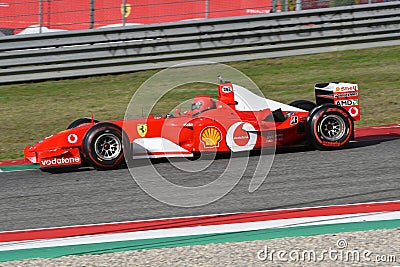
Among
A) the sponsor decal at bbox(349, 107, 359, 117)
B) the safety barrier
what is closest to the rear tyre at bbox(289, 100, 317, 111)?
the sponsor decal at bbox(349, 107, 359, 117)

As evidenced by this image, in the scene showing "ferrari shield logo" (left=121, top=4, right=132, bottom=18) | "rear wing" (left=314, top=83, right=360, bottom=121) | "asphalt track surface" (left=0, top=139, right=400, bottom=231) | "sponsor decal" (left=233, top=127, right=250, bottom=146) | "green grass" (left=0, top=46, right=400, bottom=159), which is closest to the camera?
"asphalt track surface" (left=0, top=139, right=400, bottom=231)

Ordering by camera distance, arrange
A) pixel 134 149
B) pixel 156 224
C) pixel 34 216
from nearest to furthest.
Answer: pixel 156 224, pixel 34 216, pixel 134 149

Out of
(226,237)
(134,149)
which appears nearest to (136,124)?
(134,149)

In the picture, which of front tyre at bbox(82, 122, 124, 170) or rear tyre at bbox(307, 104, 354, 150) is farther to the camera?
rear tyre at bbox(307, 104, 354, 150)

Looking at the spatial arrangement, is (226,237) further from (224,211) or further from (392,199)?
(392,199)

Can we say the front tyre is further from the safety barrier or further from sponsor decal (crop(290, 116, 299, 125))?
the safety barrier

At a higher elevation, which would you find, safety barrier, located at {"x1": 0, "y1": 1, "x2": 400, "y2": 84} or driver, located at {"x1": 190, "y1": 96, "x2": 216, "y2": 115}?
safety barrier, located at {"x1": 0, "y1": 1, "x2": 400, "y2": 84}

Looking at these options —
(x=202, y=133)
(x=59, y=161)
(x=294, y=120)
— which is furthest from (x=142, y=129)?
(x=294, y=120)

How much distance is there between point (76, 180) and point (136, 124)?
2.88ft

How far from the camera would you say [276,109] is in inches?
316

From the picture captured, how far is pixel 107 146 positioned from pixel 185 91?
4888 millimetres

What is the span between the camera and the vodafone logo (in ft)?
25.2

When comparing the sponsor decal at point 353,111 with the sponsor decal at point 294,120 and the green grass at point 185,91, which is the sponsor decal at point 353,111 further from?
the green grass at point 185,91

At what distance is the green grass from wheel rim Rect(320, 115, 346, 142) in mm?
2028
